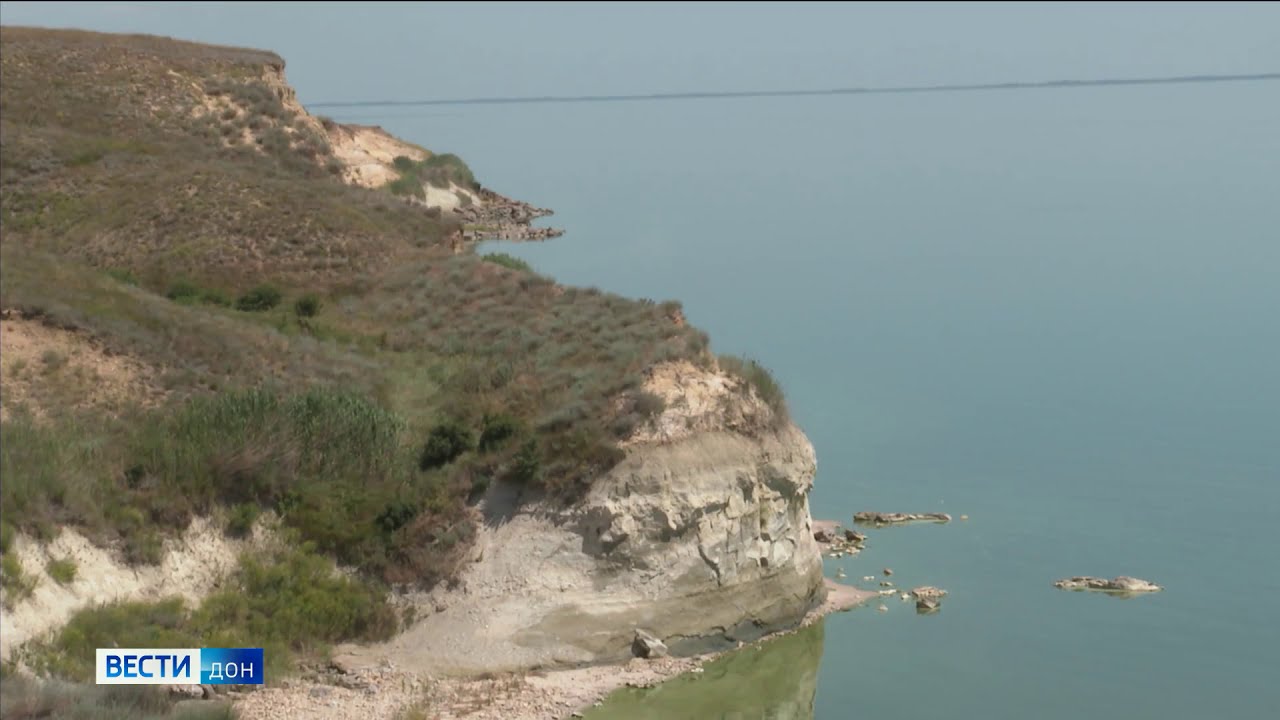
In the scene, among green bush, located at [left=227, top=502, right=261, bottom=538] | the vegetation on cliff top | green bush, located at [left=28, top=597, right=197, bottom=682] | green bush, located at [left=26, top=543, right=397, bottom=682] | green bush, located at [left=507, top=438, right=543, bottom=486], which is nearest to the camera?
green bush, located at [left=28, top=597, right=197, bottom=682]

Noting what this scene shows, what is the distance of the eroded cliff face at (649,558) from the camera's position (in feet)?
84.5

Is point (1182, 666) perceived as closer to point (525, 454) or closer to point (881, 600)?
point (881, 600)

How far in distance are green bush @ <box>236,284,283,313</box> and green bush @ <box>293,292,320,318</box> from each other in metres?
0.67

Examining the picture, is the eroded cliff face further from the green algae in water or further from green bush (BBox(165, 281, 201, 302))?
green bush (BBox(165, 281, 201, 302))

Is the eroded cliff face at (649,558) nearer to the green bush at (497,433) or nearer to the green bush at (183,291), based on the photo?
the green bush at (497,433)

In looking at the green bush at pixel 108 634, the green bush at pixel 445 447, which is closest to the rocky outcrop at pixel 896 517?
the green bush at pixel 445 447

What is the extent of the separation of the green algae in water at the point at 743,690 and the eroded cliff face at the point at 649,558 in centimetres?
50

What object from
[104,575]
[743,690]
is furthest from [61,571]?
[743,690]

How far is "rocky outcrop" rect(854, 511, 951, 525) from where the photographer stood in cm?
3634

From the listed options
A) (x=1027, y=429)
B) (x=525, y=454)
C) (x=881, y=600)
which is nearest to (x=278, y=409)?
(x=525, y=454)

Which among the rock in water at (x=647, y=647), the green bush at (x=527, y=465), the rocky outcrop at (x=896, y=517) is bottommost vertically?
the rock in water at (x=647, y=647)

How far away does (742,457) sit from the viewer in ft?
92.8

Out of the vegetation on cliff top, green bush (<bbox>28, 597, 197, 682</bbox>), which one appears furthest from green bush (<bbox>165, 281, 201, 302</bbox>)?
green bush (<bbox>28, 597, 197, 682</bbox>)

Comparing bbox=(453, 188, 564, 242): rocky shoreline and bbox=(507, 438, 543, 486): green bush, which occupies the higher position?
bbox=(453, 188, 564, 242): rocky shoreline
